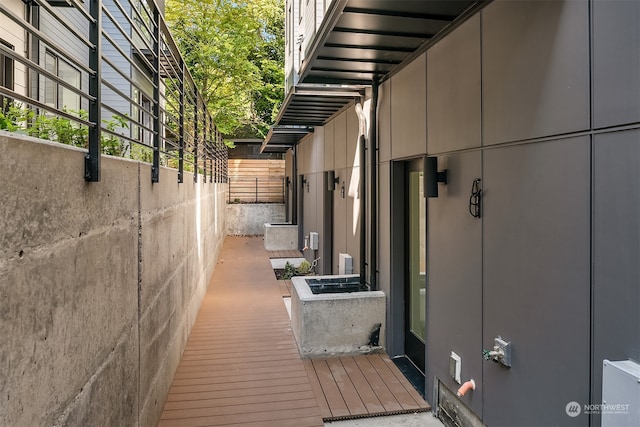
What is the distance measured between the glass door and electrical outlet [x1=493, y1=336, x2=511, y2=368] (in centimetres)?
149

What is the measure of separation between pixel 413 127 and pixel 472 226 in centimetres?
129

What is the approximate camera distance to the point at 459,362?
10.2ft

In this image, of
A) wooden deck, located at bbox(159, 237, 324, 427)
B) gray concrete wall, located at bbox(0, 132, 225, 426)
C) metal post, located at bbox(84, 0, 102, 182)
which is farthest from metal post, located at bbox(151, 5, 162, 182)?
wooden deck, located at bbox(159, 237, 324, 427)

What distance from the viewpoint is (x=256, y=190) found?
54.4 feet

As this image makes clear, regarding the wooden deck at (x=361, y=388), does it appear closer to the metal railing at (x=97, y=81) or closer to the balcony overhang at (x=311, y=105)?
the metal railing at (x=97, y=81)

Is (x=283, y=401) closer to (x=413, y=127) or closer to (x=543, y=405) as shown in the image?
(x=543, y=405)

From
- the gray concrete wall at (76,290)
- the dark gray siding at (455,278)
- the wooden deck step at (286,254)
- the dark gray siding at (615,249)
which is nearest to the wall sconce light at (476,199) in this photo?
the dark gray siding at (455,278)

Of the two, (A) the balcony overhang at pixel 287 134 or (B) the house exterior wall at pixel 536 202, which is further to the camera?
(A) the balcony overhang at pixel 287 134

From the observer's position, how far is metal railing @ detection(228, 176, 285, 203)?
16359 millimetres

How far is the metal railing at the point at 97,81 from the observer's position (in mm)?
1761

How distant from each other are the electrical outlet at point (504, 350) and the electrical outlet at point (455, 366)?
57 centimetres

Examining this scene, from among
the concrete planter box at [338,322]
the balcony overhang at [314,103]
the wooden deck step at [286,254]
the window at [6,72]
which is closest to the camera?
the concrete planter box at [338,322]

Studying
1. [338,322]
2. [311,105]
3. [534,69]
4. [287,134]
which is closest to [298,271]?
[287,134]

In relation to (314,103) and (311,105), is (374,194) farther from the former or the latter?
(311,105)
